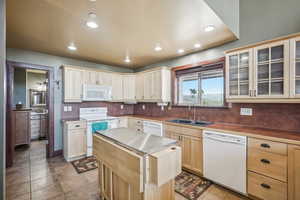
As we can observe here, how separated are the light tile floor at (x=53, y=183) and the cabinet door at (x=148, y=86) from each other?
7.48ft

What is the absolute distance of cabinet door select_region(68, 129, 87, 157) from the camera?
3276 mm

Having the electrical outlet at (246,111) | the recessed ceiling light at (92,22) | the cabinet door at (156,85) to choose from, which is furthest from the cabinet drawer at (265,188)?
the recessed ceiling light at (92,22)

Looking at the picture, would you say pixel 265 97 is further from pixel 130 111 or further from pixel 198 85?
pixel 130 111

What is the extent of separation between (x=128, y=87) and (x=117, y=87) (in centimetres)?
36

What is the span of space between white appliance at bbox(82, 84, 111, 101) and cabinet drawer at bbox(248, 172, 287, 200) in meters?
3.63

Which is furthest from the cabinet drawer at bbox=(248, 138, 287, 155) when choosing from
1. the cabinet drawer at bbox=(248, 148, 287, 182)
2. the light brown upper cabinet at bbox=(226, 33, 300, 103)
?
the light brown upper cabinet at bbox=(226, 33, 300, 103)

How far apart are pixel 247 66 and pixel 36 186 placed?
13.1ft

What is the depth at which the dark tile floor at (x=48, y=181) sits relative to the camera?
2102mm

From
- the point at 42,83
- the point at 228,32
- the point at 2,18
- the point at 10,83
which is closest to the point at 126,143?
the point at 2,18

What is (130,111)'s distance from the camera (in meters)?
5.12

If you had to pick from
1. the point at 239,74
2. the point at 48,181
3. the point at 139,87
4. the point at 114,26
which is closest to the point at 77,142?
the point at 48,181

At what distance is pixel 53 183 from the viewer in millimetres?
2398

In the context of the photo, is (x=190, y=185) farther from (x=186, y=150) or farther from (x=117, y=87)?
(x=117, y=87)

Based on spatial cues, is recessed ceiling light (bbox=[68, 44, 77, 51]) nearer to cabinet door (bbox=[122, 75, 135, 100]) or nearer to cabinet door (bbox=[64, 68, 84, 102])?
cabinet door (bbox=[64, 68, 84, 102])
